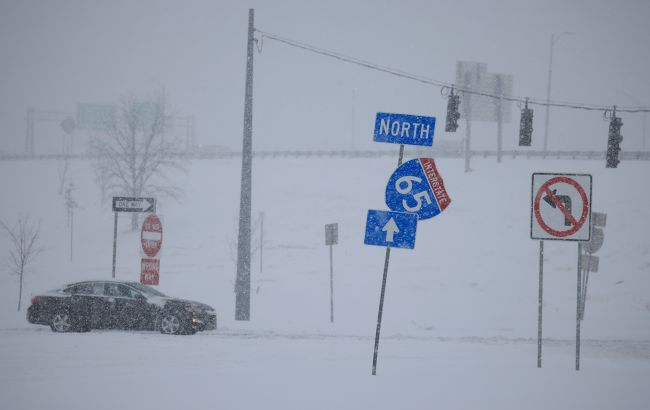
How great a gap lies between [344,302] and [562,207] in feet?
48.5

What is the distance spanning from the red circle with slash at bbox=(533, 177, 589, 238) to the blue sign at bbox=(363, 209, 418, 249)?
7.20 ft

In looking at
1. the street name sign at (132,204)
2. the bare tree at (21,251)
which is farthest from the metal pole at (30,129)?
the street name sign at (132,204)

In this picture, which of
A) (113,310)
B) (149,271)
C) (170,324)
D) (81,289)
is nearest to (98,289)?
(81,289)

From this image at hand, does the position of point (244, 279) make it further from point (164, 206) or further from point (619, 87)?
point (619, 87)

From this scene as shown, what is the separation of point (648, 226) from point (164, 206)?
31.7 m

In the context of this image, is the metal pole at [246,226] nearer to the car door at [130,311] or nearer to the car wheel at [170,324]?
the car wheel at [170,324]

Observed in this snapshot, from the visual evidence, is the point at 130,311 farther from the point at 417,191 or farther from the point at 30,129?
the point at 30,129

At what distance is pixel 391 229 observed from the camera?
27.3ft

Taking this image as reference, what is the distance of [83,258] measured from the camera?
33.8 meters

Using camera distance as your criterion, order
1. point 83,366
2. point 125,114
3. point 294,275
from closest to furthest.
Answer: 1. point 83,366
2. point 294,275
3. point 125,114

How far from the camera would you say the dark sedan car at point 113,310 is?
14.4 metres

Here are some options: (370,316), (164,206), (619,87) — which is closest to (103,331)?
(370,316)

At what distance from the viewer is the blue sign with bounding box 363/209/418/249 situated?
8219 mm

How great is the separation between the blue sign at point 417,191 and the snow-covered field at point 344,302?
2449mm
